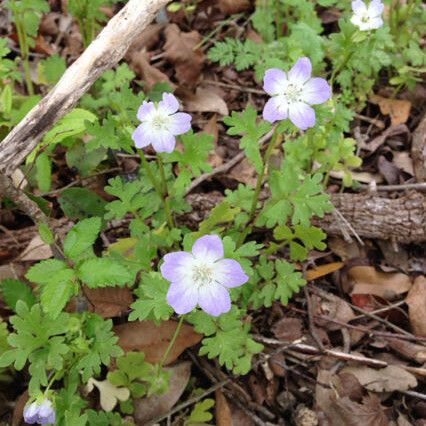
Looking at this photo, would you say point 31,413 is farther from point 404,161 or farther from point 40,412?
point 404,161

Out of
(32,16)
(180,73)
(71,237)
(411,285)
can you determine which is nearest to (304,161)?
(411,285)

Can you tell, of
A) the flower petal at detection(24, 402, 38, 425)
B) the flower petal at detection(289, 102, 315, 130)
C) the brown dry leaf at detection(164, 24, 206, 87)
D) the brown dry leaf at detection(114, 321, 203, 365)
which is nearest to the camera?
the flower petal at detection(24, 402, 38, 425)

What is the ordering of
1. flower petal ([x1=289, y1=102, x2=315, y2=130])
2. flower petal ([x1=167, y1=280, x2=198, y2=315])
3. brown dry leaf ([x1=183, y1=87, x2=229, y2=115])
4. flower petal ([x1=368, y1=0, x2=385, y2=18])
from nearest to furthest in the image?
flower petal ([x1=167, y1=280, x2=198, y2=315]), flower petal ([x1=289, y1=102, x2=315, y2=130]), flower petal ([x1=368, y1=0, x2=385, y2=18]), brown dry leaf ([x1=183, y1=87, x2=229, y2=115])

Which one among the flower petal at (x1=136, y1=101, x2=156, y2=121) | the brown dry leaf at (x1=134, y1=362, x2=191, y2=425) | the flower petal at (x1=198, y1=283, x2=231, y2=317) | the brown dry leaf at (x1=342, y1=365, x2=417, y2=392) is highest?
the flower petal at (x1=136, y1=101, x2=156, y2=121)

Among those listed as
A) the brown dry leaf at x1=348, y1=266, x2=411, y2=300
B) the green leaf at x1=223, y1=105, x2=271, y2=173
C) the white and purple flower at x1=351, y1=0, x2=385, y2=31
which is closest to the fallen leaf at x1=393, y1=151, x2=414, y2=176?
the brown dry leaf at x1=348, y1=266, x2=411, y2=300

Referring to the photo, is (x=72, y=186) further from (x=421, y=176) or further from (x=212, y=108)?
(x=421, y=176)

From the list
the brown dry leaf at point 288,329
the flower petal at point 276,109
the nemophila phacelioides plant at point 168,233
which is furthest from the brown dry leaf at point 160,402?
the flower petal at point 276,109

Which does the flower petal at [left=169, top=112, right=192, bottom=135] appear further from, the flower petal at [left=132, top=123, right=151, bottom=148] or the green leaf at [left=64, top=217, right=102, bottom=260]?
the green leaf at [left=64, top=217, right=102, bottom=260]

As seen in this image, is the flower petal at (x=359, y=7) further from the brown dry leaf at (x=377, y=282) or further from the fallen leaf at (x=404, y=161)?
the brown dry leaf at (x=377, y=282)
